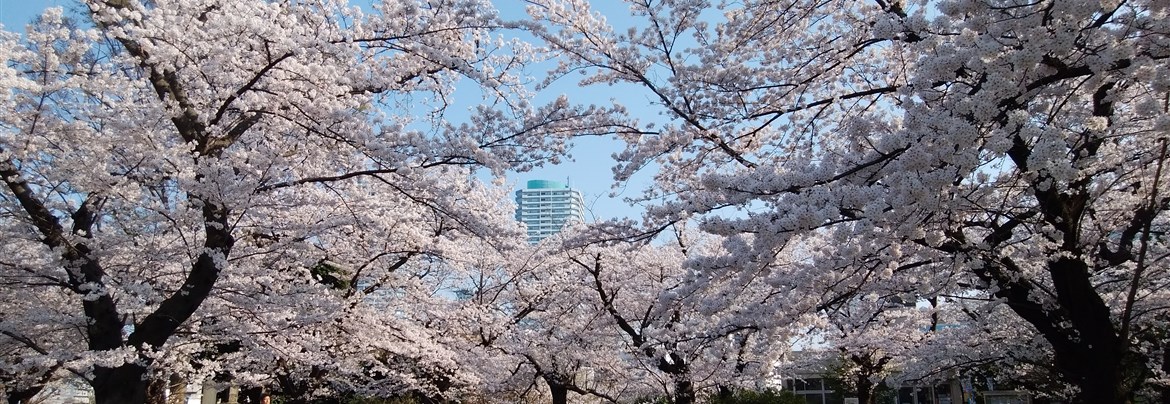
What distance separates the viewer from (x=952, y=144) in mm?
3668

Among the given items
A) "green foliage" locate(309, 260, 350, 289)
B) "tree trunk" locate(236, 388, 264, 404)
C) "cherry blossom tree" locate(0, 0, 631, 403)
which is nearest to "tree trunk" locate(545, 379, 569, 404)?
"green foliage" locate(309, 260, 350, 289)

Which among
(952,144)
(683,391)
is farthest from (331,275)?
(952,144)

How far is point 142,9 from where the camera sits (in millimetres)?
6789

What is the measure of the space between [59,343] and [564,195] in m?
16.6

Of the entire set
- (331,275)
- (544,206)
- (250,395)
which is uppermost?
(544,206)

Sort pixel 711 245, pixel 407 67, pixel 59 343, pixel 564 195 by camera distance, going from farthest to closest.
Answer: pixel 564 195 < pixel 711 245 < pixel 59 343 < pixel 407 67

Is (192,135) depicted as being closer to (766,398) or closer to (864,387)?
(766,398)

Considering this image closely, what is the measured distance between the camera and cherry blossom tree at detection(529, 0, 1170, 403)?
364 centimetres

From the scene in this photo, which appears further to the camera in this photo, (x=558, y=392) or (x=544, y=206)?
(x=544, y=206)

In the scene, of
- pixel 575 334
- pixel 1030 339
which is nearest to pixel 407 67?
pixel 575 334

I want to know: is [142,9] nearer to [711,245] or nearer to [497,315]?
[497,315]

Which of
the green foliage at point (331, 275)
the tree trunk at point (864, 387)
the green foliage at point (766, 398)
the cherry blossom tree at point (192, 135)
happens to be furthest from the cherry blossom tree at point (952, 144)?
the tree trunk at point (864, 387)

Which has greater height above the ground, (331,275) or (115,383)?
(331,275)

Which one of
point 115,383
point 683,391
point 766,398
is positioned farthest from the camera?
point 683,391
